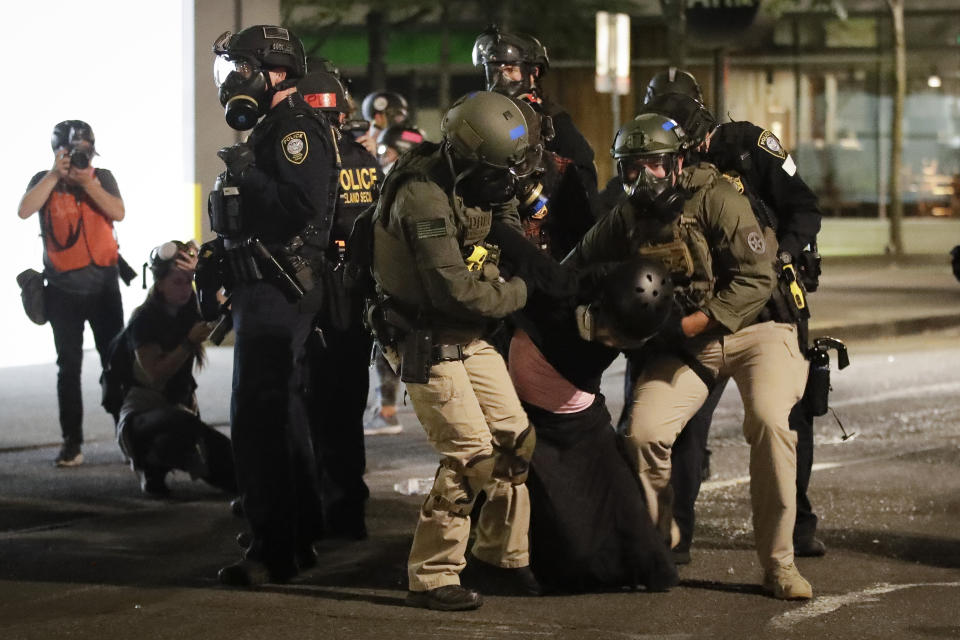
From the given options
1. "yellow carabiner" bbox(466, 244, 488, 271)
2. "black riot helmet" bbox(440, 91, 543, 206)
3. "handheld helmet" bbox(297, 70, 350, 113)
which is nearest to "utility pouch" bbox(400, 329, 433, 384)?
"yellow carabiner" bbox(466, 244, 488, 271)

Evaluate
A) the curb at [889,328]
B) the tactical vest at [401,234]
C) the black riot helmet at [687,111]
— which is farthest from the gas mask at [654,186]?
the curb at [889,328]

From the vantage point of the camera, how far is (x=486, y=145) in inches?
213

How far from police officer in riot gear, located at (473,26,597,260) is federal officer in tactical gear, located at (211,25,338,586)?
0.87 metres

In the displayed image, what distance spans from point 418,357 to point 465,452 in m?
0.36

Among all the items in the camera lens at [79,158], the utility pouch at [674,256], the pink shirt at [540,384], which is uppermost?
the camera lens at [79,158]

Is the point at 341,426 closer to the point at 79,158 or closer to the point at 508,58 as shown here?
the point at 508,58

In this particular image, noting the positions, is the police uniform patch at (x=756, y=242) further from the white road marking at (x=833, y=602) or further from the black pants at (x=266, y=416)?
the black pants at (x=266, y=416)

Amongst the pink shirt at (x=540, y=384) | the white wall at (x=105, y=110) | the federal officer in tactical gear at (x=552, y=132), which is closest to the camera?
the pink shirt at (x=540, y=384)

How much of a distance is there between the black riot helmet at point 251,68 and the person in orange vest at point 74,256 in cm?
304

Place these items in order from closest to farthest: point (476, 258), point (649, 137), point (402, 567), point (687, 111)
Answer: point (476, 258)
point (649, 137)
point (687, 111)
point (402, 567)

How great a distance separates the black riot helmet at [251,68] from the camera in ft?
20.4

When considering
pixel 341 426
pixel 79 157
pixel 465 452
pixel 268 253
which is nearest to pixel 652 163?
pixel 465 452

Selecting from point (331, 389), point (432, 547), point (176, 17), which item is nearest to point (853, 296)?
point (176, 17)

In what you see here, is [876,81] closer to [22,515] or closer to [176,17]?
[176,17]
